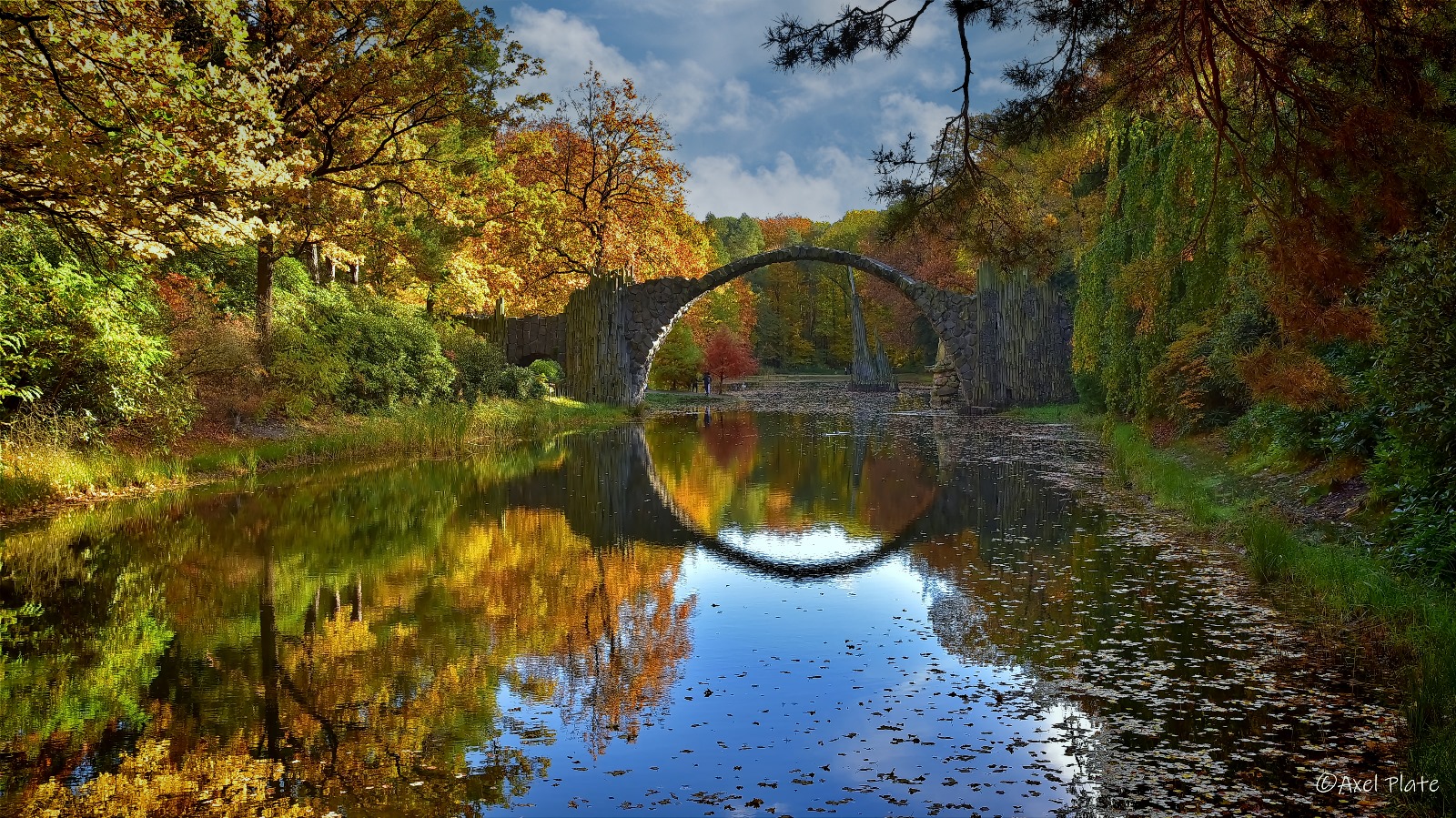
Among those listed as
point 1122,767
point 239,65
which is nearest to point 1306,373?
point 1122,767

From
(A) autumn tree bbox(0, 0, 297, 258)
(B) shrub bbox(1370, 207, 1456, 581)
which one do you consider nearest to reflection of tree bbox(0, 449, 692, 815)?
(A) autumn tree bbox(0, 0, 297, 258)

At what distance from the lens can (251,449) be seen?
13172 millimetres

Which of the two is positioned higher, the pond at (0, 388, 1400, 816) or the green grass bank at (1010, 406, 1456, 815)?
the green grass bank at (1010, 406, 1456, 815)

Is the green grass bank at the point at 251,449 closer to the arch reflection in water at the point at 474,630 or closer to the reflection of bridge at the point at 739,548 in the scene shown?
the arch reflection in water at the point at 474,630

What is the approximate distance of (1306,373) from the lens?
8.02 meters

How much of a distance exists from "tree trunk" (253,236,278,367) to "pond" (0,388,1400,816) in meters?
4.56

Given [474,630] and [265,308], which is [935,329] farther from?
[474,630]

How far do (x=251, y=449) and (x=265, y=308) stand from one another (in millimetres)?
2900

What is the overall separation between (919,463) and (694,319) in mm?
24933

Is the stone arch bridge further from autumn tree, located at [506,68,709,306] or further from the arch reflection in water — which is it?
the arch reflection in water

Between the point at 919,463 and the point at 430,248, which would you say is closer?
the point at 919,463

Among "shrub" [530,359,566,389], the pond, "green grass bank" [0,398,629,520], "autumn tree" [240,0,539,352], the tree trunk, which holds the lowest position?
the pond

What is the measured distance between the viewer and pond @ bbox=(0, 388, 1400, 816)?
3.97 metres

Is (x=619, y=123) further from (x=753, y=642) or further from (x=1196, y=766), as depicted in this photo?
(x=1196, y=766)
